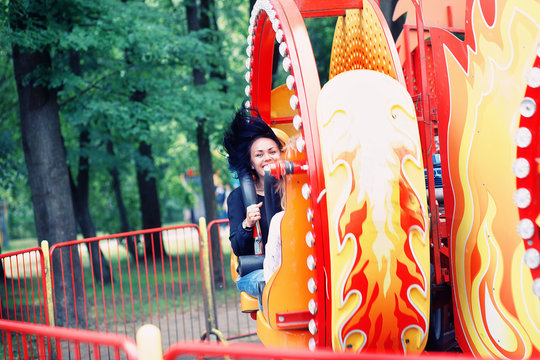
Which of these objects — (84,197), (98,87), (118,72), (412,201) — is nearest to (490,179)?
(412,201)

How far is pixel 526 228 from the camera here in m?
1.86

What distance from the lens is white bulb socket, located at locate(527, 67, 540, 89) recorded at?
70.1 inches

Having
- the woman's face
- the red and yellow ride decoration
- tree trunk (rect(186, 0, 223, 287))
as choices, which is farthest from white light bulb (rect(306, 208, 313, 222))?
tree trunk (rect(186, 0, 223, 287))

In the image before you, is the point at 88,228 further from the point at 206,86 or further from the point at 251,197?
the point at 251,197

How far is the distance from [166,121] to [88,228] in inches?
169

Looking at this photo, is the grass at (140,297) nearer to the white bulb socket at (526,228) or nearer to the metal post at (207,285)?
the metal post at (207,285)

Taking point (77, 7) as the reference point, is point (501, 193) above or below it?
below

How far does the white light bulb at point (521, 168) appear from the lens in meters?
1.85

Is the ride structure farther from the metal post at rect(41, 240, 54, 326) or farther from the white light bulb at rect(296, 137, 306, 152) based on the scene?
the metal post at rect(41, 240, 54, 326)

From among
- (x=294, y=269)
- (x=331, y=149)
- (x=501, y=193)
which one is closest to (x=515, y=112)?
(x=501, y=193)

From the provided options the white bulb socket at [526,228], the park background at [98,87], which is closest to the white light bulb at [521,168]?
the white bulb socket at [526,228]

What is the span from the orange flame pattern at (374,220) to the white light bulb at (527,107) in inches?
16.4

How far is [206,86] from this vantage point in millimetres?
8398

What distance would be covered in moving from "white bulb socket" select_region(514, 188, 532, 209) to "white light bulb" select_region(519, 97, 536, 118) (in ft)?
0.89
